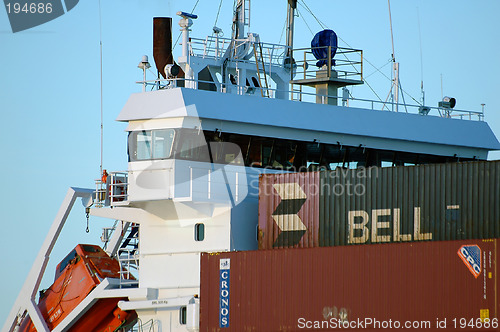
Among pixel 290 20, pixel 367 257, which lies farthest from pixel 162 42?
pixel 367 257

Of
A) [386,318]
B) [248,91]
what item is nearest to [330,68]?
[248,91]

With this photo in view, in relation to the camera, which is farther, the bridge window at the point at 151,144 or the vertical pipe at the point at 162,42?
the vertical pipe at the point at 162,42

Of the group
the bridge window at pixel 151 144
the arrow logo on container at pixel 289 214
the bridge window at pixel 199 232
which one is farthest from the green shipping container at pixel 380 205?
the bridge window at pixel 151 144

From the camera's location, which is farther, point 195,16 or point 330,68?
point 330,68

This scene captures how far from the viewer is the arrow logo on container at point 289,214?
29.5 m

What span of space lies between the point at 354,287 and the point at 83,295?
11.4 metres

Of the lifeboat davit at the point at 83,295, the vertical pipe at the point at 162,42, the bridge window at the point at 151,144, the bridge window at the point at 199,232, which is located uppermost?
the vertical pipe at the point at 162,42

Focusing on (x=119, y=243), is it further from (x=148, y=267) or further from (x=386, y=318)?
(x=386, y=318)

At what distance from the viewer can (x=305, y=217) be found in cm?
2944

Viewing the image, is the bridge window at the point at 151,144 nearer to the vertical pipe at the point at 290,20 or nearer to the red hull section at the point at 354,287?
the red hull section at the point at 354,287

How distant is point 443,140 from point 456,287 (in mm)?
12476

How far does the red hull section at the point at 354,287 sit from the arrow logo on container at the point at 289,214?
75.7 inches

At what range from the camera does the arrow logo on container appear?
29453 mm

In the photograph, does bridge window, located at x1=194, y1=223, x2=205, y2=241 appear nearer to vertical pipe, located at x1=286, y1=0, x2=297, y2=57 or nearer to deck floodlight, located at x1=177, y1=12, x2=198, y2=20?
deck floodlight, located at x1=177, y1=12, x2=198, y2=20
